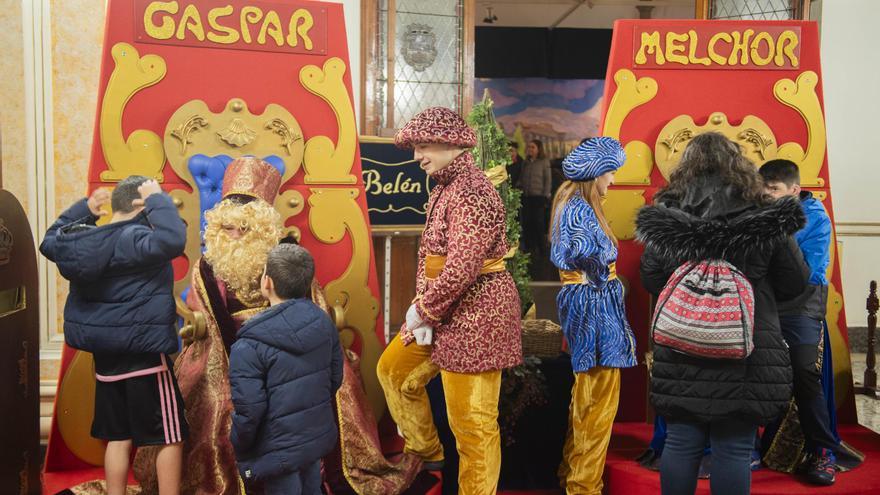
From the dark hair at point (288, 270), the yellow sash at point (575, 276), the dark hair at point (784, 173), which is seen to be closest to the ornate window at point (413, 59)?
the yellow sash at point (575, 276)

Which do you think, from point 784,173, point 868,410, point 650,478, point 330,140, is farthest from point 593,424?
point 868,410

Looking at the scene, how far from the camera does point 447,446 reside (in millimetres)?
3760

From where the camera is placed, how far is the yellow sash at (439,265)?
3.05 meters

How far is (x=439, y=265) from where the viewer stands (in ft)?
10.1

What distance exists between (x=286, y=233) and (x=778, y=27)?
9.66 feet

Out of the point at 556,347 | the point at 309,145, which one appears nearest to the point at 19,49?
the point at 309,145

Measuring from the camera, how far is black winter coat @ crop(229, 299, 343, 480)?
2.52 metres

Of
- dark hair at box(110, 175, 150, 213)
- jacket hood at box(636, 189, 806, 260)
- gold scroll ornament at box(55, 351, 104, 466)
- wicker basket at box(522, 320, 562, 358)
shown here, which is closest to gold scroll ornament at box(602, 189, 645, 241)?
wicker basket at box(522, 320, 562, 358)

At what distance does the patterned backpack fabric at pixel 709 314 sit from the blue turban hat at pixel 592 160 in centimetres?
80

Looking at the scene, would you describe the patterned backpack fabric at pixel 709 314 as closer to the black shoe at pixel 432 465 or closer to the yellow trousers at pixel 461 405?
the yellow trousers at pixel 461 405

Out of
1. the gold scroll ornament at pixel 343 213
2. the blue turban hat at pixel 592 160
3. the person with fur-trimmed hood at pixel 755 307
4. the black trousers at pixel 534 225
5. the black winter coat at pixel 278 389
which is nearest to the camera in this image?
the black winter coat at pixel 278 389

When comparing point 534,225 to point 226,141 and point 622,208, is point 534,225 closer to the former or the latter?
point 622,208

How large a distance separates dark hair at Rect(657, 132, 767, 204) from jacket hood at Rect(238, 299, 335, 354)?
148cm

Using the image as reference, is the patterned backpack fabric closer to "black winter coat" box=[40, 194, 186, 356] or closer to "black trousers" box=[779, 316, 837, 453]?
"black trousers" box=[779, 316, 837, 453]
